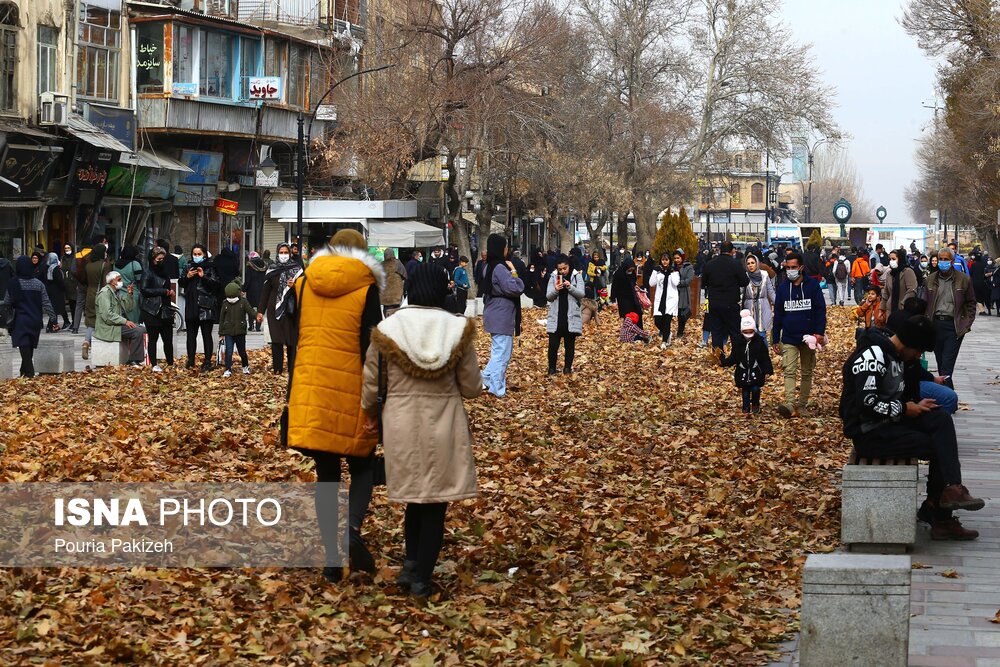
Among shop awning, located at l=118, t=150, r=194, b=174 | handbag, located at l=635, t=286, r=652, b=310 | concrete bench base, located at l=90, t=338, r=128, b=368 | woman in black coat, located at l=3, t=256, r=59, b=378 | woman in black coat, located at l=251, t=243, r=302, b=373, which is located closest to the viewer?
woman in black coat, located at l=251, t=243, r=302, b=373

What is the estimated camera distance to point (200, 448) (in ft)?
40.4

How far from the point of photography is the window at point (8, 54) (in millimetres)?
34250

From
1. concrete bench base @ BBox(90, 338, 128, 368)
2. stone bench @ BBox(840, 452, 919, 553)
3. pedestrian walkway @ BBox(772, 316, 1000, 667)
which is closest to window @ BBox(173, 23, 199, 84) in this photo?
concrete bench base @ BBox(90, 338, 128, 368)

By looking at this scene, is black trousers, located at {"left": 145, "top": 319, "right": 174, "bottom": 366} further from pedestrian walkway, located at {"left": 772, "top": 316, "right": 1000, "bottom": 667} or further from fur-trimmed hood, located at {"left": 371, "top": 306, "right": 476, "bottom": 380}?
fur-trimmed hood, located at {"left": 371, "top": 306, "right": 476, "bottom": 380}

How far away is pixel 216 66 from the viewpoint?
42.2 m

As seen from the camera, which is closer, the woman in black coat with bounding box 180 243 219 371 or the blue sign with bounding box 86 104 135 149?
the woman in black coat with bounding box 180 243 219 371

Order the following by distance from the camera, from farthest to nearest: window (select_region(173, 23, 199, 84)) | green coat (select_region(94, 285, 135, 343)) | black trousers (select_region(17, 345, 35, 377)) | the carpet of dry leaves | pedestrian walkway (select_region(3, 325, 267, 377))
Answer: window (select_region(173, 23, 199, 84)), pedestrian walkway (select_region(3, 325, 267, 377)), green coat (select_region(94, 285, 135, 343)), black trousers (select_region(17, 345, 35, 377)), the carpet of dry leaves

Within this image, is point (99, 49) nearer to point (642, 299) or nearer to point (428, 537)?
point (642, 299)

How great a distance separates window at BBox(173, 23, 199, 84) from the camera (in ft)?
133

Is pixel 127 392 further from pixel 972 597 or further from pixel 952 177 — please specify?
pixel 952 177

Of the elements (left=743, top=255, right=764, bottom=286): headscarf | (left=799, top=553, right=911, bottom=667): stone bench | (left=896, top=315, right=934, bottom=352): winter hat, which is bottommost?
(left=799, top=553, right=911, bottom=667): stone bench

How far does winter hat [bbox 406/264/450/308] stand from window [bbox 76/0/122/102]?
31887 mm

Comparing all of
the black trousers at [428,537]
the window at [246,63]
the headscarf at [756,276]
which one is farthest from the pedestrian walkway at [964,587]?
Answer: the window at [246,63]

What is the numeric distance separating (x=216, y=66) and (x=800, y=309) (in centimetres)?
2923
